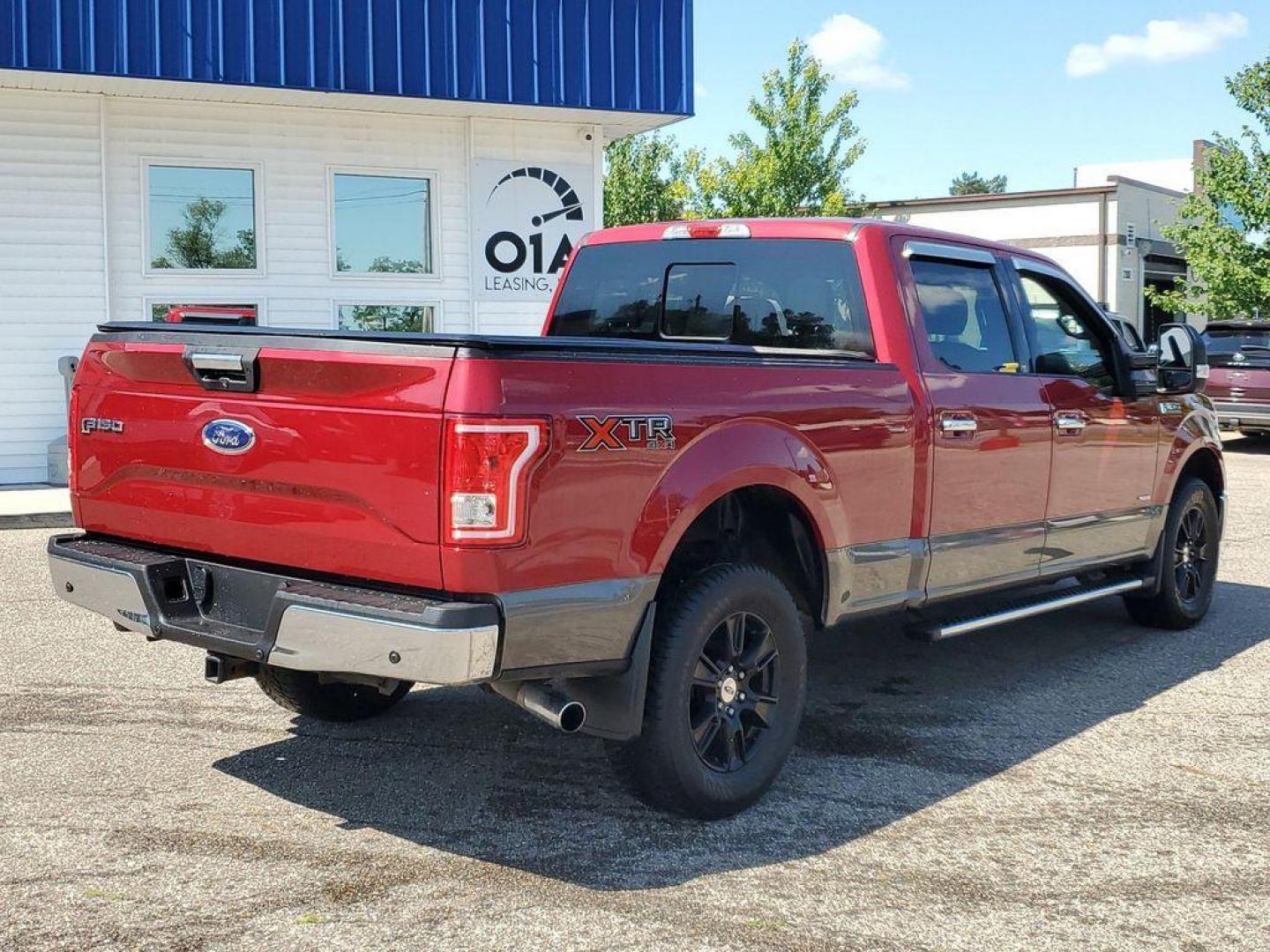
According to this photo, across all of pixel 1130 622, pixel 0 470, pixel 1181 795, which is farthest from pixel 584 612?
pixel 0 470

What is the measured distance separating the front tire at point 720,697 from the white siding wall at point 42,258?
10.9 meters

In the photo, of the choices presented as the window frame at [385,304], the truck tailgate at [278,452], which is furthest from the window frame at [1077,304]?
the window frame at [385,304]

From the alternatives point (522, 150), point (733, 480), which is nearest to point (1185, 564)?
point (733, 480)

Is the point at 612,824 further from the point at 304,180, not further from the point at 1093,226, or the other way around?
the point at 1093,226

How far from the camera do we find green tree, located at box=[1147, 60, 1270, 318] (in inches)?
927

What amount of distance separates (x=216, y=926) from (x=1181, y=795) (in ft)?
10.5

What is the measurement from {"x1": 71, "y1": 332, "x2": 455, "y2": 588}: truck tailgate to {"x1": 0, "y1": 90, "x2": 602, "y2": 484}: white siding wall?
9686mm

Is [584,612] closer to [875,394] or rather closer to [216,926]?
[216,926]

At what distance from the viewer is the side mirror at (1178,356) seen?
6.74 meters

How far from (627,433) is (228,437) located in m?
1.20

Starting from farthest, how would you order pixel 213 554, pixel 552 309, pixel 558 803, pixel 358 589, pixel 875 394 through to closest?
pixel 552 309
pixel 875 394
pixel 558 803
pixel 213 554
pixel 358 589

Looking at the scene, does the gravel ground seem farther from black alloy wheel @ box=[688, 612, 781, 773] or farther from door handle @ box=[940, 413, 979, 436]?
door handle @ box=[940, 413, 979, 436]

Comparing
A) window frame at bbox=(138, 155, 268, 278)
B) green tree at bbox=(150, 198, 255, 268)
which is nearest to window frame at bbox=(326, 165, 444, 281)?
window frame at bbox=(138, 155, 268, 278)

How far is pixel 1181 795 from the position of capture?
15.4 ft
